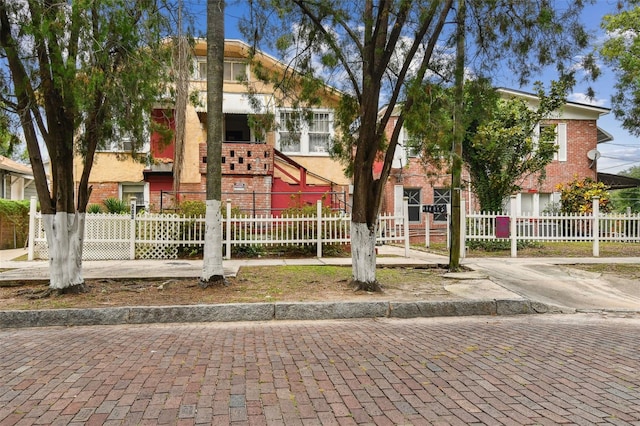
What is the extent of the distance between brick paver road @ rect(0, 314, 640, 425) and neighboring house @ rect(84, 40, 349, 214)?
31.0ft

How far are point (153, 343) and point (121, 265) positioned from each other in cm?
646

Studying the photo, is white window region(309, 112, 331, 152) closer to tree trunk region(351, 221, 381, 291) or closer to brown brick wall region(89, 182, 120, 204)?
brown brick wall region(89, 182, 120, 204)

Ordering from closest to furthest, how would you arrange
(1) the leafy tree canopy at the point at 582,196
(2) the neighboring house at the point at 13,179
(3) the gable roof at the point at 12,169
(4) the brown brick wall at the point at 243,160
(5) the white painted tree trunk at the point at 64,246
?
(5) the white painted tree trunk at the point at 64,246
(4) the brown brick wall at the point at 243,160
(1) the leafy tree canopy at the point at 582,196
(3) the gable roof at the point at 12,169
(2) the neighboring house at the point at 13,179

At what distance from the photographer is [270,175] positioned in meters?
16.5

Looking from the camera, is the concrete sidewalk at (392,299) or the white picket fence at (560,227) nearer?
the concrete sidewalk at (392,299)

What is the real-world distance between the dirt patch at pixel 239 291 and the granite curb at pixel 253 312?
0.30 metres

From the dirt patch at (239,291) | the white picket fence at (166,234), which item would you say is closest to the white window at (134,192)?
the white picket fence at (166,234)

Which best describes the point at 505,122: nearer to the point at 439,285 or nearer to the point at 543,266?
the point at 543,266

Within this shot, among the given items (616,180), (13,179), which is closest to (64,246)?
(13,179)

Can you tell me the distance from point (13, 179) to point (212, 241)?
21.5 meters

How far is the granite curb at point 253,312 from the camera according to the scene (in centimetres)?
624

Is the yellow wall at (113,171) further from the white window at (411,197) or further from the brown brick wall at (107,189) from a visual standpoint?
the white window at (411,197)

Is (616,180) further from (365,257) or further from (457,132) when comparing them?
(365,257)

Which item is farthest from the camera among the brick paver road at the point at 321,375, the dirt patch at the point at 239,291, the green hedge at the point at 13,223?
the green hedge at the point at 13,223
